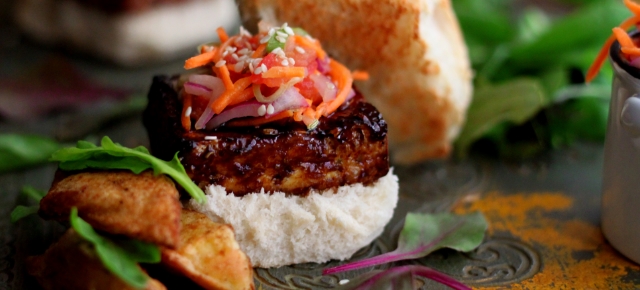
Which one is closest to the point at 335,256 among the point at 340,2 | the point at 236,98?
the point at 236,98

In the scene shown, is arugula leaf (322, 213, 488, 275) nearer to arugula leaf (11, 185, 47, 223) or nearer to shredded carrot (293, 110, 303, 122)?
shredded carrot (293, 110, 303, 122)

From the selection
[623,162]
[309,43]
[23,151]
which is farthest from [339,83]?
[23,151]

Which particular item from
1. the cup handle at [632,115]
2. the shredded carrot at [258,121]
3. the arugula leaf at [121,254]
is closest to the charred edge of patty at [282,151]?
the shredded carrot at [258,121]

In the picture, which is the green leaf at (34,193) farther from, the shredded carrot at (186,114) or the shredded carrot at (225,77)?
the shredded carrot at (225,77)

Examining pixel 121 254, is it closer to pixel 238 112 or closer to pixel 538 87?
pixel 238 112

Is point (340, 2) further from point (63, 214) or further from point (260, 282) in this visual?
point (63, 214)

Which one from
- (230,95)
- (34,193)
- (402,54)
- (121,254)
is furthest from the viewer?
(402,54)

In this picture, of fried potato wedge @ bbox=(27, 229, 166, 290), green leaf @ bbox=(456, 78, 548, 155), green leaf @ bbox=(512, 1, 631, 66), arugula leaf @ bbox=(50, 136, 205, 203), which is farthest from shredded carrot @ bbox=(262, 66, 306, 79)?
green leaf @ bbox=(512, 1, 631, 66)
